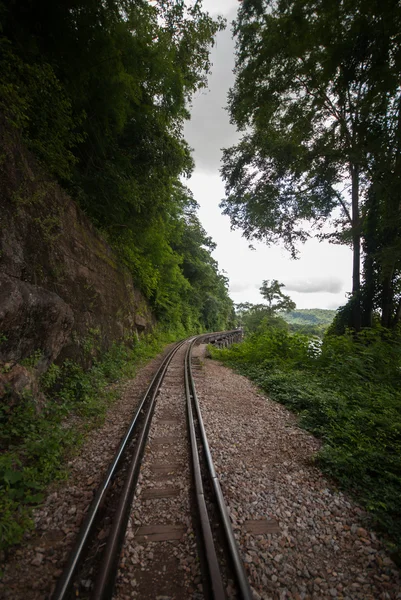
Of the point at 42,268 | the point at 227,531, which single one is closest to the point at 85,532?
the point at 227,531

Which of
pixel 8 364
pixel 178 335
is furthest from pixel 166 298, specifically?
pixel 8 364

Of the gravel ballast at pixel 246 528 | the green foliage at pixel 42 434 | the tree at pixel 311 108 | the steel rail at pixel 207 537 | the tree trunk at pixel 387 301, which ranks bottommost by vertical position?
the gravel ballast at pixel 246 528

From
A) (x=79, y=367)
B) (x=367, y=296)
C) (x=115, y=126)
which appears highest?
(x=115, y=126)

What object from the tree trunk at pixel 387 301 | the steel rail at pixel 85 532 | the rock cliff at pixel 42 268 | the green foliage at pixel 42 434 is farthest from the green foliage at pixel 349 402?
the rock cliff at pixel 42 268

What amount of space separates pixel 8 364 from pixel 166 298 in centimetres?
1452

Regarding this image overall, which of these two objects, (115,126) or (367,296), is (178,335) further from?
(115,126)

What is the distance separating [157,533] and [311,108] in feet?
38.2

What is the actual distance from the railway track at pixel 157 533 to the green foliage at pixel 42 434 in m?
0.72

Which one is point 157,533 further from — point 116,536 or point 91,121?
point 91,121

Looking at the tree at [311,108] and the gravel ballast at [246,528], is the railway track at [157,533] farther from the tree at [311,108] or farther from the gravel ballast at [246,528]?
the tree at [311,108]

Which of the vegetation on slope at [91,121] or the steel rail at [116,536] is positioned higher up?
the vegetation on slope at [91,121]

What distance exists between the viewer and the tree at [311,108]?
4.07 metres

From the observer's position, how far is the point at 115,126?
7.18 m

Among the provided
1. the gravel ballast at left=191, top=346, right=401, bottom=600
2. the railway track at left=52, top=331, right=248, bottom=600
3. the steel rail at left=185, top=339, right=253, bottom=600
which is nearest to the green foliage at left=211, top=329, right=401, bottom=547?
the gravel ballast at left=191, top=346, right=401, bottom=600
